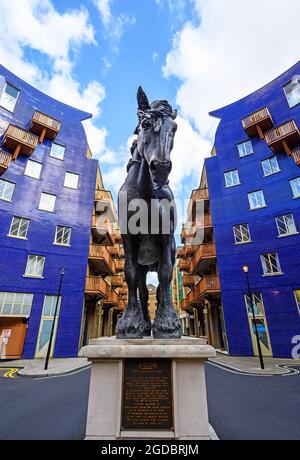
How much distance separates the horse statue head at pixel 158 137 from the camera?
2.68 meters

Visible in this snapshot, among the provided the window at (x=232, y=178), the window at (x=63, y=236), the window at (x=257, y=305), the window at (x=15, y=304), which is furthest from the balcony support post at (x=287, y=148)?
the window at (x=15, y=304)

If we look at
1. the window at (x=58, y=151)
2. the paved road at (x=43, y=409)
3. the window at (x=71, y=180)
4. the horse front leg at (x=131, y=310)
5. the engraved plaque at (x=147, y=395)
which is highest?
the window at (x=58, y=151)

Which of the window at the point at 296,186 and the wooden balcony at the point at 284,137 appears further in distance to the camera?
the wooden balcony at the point at 284,137

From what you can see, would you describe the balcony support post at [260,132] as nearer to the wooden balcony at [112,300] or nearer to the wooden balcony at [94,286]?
the wooden balcony at [94,286]

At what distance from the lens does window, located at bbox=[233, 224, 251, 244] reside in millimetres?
18650

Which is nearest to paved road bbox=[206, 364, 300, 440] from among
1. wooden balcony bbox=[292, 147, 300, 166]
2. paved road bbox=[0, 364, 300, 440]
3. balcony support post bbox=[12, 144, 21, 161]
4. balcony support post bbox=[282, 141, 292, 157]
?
paved road bbox=[0, 364, 300, 440]

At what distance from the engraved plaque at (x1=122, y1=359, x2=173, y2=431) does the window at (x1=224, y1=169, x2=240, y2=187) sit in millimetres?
20017

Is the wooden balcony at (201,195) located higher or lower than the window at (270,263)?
higher

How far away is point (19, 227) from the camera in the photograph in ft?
57.6

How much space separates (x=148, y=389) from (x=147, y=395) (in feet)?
0.22

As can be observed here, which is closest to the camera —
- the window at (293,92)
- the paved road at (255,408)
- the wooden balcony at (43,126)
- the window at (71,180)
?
the paved road at (255,408)

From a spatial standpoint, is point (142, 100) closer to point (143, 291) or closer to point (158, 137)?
point (158, 137)

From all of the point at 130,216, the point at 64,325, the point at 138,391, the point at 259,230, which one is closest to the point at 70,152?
the point at 64,325

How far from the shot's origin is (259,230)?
59.6 ft
